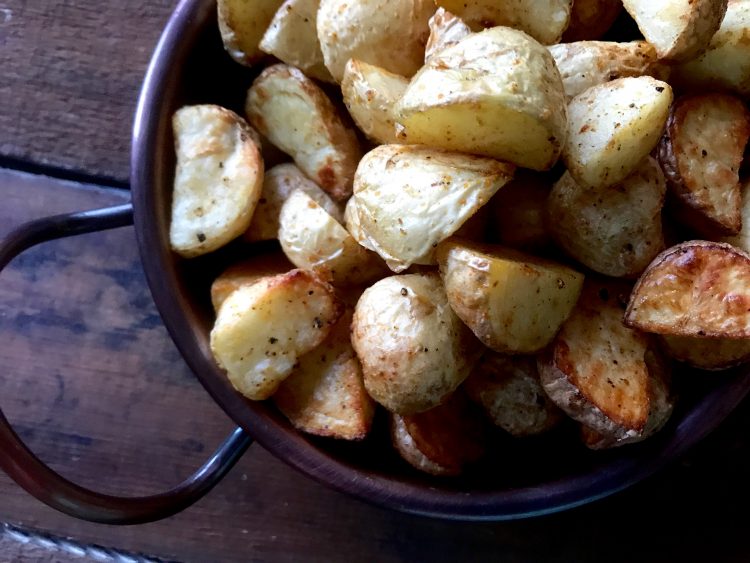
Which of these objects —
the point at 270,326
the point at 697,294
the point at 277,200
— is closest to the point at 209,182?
the point at 277,200

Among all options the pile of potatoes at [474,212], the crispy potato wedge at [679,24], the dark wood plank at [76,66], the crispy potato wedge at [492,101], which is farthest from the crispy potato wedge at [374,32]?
the dark wood plank at [76,66]

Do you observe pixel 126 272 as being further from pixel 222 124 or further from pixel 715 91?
pixel 715 91

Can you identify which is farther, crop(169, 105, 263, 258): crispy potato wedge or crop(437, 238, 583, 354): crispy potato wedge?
crop(169, 105, 263, 258): crispy potato wedge

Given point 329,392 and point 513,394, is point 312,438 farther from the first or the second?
point 513,394

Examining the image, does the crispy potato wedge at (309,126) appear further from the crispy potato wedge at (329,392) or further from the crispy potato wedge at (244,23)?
the crispy potato wedge at (329,392)

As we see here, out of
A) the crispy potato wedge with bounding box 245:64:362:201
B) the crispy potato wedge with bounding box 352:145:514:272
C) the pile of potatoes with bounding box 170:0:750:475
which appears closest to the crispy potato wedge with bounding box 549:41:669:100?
the pile of potatoes with bounding box 170:0:750:475

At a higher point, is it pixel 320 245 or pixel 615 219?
pixel 615 219

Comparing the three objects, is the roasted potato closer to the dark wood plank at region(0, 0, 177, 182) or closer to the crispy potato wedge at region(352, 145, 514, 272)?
the crispy potato wedge at region(352, 145, 514, 272)
